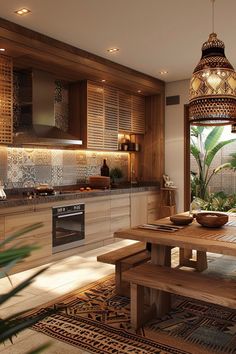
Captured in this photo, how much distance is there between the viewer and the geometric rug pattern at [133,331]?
7.53 feet

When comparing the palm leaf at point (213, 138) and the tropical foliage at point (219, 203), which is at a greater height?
the palm leaf at point (213, 138)

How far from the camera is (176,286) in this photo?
2352 mm

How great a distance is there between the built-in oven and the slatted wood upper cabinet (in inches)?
46.4

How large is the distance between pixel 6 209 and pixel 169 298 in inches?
76.4

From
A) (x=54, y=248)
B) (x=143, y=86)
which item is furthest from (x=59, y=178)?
(x=143, y=86)

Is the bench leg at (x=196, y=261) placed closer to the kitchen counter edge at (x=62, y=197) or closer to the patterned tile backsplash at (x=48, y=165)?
the kitchen counter edge at (x=62, y=197)

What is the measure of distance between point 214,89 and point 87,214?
9.42 feet

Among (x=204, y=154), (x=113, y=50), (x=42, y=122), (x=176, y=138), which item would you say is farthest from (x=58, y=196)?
(x=204, y=154)

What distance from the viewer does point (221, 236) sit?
8.58 feet

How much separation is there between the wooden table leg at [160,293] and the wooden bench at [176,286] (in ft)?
0.38

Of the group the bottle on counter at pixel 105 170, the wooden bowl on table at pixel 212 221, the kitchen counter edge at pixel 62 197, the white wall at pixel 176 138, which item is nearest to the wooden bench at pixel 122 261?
the wooden bowl on table at pixel 212 221

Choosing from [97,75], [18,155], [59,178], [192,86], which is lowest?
[59,178]

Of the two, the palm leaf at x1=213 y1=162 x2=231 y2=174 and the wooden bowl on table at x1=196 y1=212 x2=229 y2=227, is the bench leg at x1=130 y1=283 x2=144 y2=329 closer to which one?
the wooden bowl on table at x1=196 y1=212 x2=229 y2=227

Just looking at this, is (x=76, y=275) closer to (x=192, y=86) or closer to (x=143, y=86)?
(x=192, y=86)
